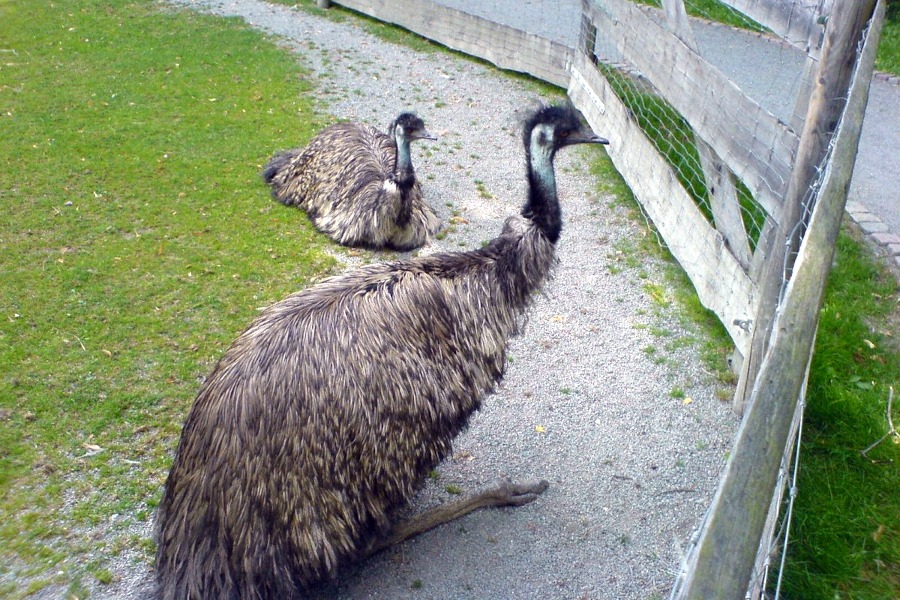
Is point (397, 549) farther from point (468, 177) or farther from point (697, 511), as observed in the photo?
point (468, 177)

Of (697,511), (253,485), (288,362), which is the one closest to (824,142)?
(697,511)

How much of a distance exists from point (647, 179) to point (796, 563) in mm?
4039

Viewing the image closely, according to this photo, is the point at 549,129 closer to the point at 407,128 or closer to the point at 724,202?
the point at 724,202

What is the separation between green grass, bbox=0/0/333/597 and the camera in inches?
158

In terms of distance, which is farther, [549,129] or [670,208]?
[670,208]

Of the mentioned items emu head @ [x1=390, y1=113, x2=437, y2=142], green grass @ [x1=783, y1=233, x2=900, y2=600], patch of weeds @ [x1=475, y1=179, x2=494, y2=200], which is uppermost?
emu head @ [x1=390, y1=113, x2=437, y2=142]

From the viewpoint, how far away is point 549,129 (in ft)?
12.9

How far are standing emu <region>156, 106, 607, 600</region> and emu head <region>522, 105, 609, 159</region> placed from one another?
0.18 metres

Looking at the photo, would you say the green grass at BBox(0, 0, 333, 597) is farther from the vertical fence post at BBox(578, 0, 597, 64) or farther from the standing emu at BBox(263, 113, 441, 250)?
the vertical fence post at BBox(578, 0, 597, 64)

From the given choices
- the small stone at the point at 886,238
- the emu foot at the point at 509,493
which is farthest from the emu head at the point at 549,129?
the small stone at the point at 886,238

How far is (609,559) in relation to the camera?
3822 mm

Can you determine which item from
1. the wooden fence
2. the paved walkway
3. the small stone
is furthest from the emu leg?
the small stone

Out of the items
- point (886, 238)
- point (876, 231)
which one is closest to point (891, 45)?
point (876, 231)

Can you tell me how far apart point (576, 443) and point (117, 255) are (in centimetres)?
379
